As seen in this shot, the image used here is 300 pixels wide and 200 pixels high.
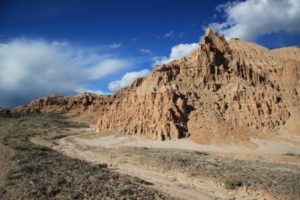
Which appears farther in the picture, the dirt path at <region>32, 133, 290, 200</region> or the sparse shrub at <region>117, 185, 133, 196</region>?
the dirt path at <region>32, 133, 290, 200</region>

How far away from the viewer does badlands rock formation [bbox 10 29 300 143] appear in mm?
55031

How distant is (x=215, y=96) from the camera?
201ft

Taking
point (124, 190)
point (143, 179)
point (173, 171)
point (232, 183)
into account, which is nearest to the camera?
point (124, 190)

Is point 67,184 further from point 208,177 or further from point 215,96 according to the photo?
point 215,96

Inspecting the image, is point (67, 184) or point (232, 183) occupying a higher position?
point (67, 184)

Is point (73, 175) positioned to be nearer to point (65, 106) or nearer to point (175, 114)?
point (175, 114)

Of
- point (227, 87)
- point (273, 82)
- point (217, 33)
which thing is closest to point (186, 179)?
point (227, 87)

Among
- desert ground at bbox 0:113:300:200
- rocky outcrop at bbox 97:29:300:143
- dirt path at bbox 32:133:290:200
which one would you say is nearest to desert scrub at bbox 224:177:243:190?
desert ground at bbox 0:113:300:200

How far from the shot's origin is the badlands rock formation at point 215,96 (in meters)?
55.0

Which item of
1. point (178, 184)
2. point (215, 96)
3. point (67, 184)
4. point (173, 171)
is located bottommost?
point (178, 184)

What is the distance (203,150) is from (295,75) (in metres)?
33.4

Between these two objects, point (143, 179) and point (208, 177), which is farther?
point (208, 177)

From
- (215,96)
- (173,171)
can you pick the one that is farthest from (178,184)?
(215,96)

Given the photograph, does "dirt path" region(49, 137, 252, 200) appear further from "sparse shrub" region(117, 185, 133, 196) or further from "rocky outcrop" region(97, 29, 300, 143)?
"rocky outcrop" region(97, 29, 300, 143)
